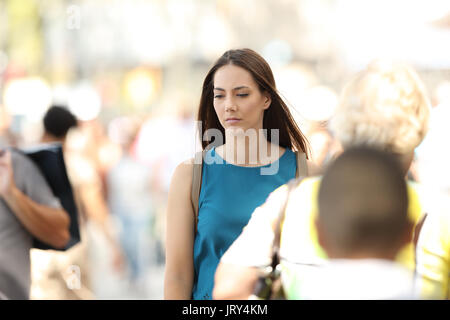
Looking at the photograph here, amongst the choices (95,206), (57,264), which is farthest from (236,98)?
(95,206)

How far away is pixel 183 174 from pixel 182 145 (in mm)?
4772

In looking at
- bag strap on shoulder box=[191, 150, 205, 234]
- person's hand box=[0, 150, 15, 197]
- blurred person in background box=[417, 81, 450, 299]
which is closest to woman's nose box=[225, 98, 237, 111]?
bag strap on shoulder box=[191, 150, 205, 234]

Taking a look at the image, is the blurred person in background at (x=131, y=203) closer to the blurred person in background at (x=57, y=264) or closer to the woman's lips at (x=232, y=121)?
the blurred person in background at (x=57, y=264)

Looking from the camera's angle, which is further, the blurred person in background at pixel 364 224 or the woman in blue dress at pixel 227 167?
the woman in blue dress at pixel 227 167

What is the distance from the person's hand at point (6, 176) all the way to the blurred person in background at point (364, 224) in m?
2.25

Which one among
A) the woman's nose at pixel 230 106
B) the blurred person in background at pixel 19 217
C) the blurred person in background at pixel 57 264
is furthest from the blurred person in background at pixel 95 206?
the woman's nose at pixel 230 106

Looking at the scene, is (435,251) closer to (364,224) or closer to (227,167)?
(364,224)

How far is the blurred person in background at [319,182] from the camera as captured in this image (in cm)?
161

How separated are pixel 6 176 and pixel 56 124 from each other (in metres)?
1.07
